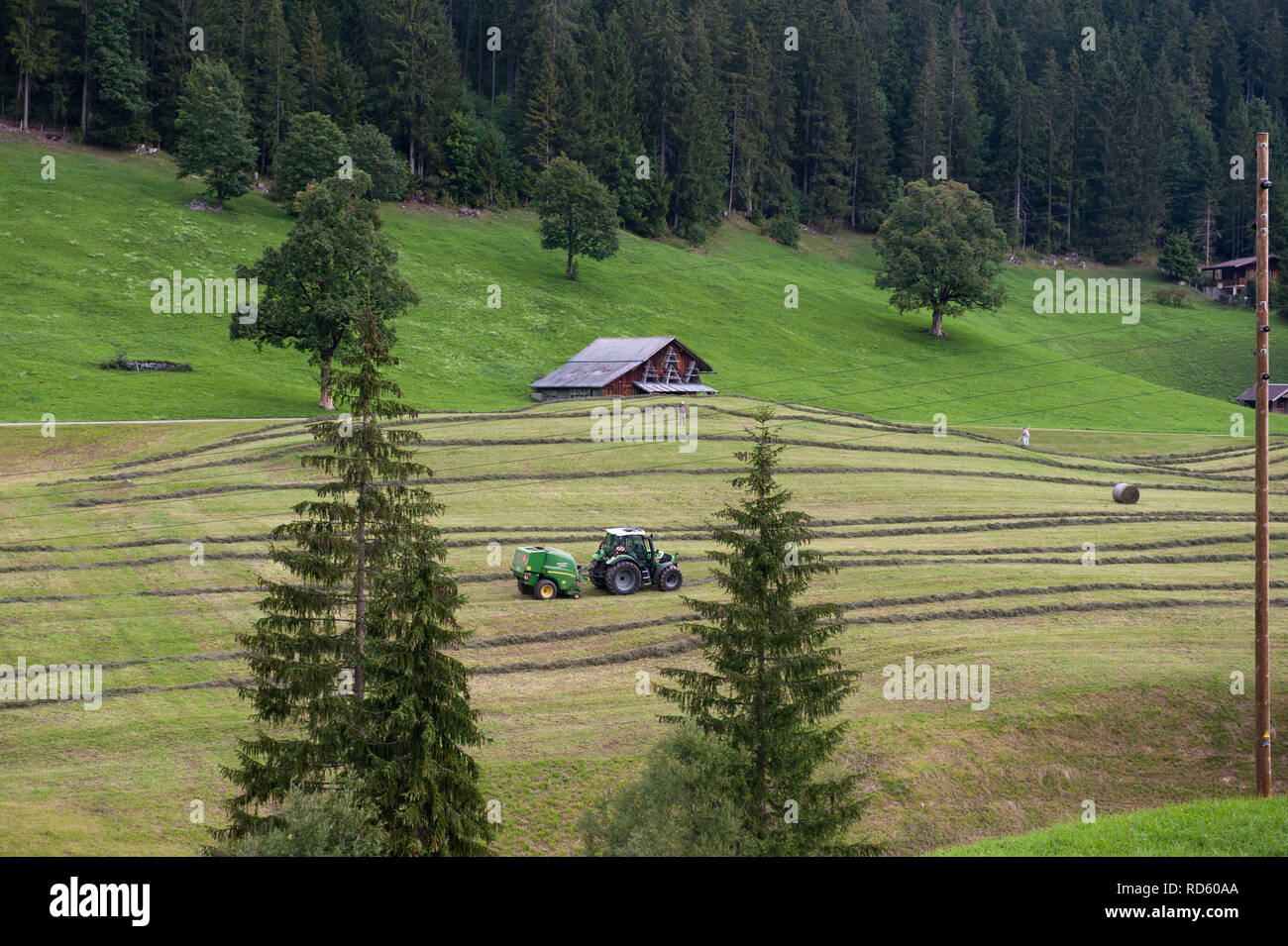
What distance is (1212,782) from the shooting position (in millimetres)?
30703

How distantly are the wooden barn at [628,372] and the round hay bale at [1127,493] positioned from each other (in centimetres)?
3686

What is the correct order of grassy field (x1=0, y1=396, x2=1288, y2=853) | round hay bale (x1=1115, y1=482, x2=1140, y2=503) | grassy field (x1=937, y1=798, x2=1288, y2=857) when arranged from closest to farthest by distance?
grassy field (x1=937, y1=798, x2=1288, y2=857) → grassy field (x1=0, y1=396, x2=1288, y2=853) → round hay bale (x1=1115, y1=482, x2=1140, y2=503)

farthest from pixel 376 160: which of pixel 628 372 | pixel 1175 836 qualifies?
pixel 1175 836

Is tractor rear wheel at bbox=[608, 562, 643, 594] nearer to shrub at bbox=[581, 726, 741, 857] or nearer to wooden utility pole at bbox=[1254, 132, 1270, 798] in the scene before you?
shrub at bbox=[581, 726, 741, 857]

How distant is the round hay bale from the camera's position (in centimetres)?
6078

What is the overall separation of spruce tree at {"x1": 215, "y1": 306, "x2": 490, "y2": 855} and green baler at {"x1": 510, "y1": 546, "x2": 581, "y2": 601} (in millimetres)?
18176

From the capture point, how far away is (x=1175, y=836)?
18.3 m

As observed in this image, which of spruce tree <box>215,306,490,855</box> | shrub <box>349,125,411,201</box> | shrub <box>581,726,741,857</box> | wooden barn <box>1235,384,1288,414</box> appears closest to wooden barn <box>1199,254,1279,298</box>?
wooden barn <box>1235,384,1288,414</box>

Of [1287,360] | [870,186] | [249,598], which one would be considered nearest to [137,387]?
[249,598]

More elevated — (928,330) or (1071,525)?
(928,330)

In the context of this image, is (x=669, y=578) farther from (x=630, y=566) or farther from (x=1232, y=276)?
(x=1232, y=276)

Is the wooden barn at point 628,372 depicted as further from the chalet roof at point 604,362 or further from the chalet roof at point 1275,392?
the chalet roof at point 1275,392
